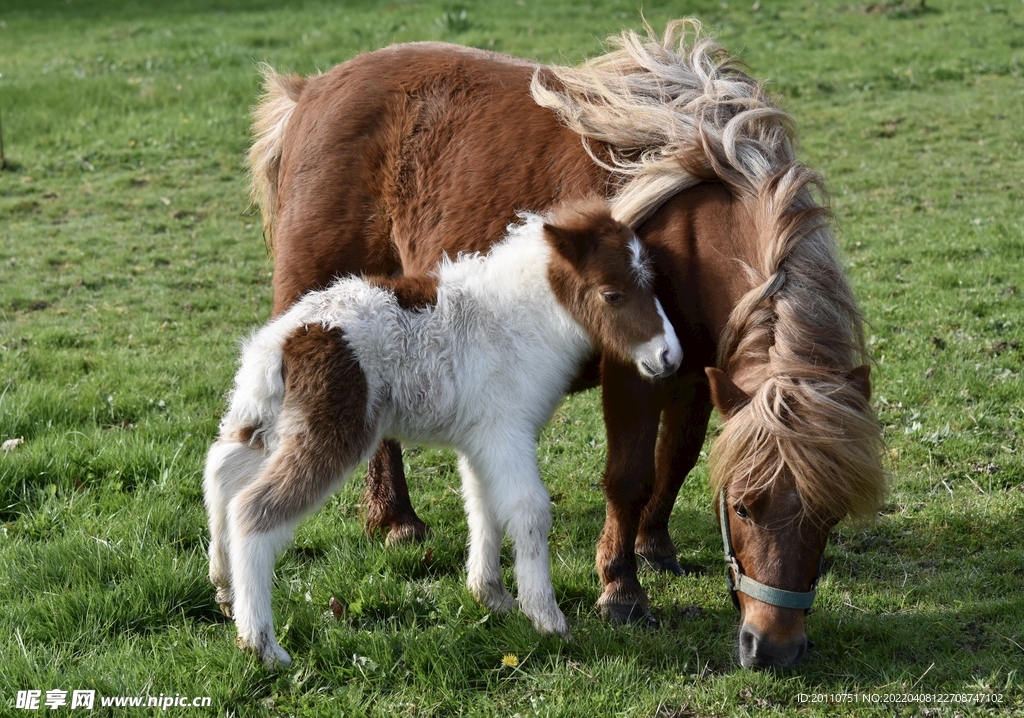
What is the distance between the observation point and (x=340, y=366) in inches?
143

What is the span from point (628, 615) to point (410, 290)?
164cm

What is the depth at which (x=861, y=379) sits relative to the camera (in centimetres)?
342

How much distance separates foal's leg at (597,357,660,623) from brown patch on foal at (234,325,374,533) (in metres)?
1.06

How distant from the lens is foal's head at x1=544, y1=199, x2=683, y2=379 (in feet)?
12.6

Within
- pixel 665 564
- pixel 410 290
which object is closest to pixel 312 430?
pixel 410 290

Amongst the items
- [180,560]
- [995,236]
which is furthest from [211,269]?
[995,236]

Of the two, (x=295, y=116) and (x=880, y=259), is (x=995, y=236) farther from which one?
(x=295, y=116)

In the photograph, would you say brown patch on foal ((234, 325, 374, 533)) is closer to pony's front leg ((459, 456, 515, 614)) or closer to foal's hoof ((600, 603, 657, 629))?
pony's front leg ((459, 456, 515, 614))

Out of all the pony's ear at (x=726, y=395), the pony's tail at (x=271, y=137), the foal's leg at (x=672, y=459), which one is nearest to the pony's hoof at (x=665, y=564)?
the foal's leg at (x=672, y=459)

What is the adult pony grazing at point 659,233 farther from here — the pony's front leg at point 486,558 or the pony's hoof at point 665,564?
the pony's front leg at point 486,558

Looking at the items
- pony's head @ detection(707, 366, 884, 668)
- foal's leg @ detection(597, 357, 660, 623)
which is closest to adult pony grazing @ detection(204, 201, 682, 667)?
foal's leg @ detection(597, 357, 660, 623)

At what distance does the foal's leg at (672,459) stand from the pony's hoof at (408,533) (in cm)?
108

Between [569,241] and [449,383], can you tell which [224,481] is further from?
[569,241]

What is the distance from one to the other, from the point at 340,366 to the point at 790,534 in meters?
1.74
